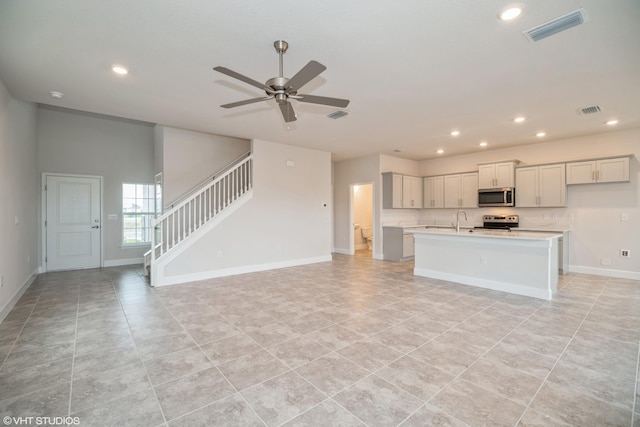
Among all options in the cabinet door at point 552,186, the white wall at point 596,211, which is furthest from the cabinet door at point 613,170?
the cabinet door at point 552,186

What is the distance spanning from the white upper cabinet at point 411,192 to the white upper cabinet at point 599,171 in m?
3.37

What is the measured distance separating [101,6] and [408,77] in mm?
2935

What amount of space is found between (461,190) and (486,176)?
741mm

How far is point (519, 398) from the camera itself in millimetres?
2025

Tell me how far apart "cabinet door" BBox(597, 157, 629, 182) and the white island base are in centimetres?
188

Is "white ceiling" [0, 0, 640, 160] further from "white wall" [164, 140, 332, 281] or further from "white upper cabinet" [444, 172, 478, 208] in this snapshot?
"white upper cabinet" [444, 172, 478, 208]

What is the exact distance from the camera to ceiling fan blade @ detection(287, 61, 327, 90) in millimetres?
2196

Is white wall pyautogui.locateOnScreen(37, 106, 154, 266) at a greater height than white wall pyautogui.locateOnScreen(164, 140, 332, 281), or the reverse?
white wall pyautogui.locateOnScreen(37, 106, 154, 266)

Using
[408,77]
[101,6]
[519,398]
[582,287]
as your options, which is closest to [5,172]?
[101,6]

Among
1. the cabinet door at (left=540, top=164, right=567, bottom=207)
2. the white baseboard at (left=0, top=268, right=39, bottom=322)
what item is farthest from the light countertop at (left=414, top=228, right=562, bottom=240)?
the white baseboard at (left=0, top=268, right=39, bottom=322)

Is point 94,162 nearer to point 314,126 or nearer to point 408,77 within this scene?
point 314,126

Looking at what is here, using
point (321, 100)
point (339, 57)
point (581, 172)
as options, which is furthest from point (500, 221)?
point (321, 100)

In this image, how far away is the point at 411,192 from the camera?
8258 mm

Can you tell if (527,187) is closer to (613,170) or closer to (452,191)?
(613,170)
